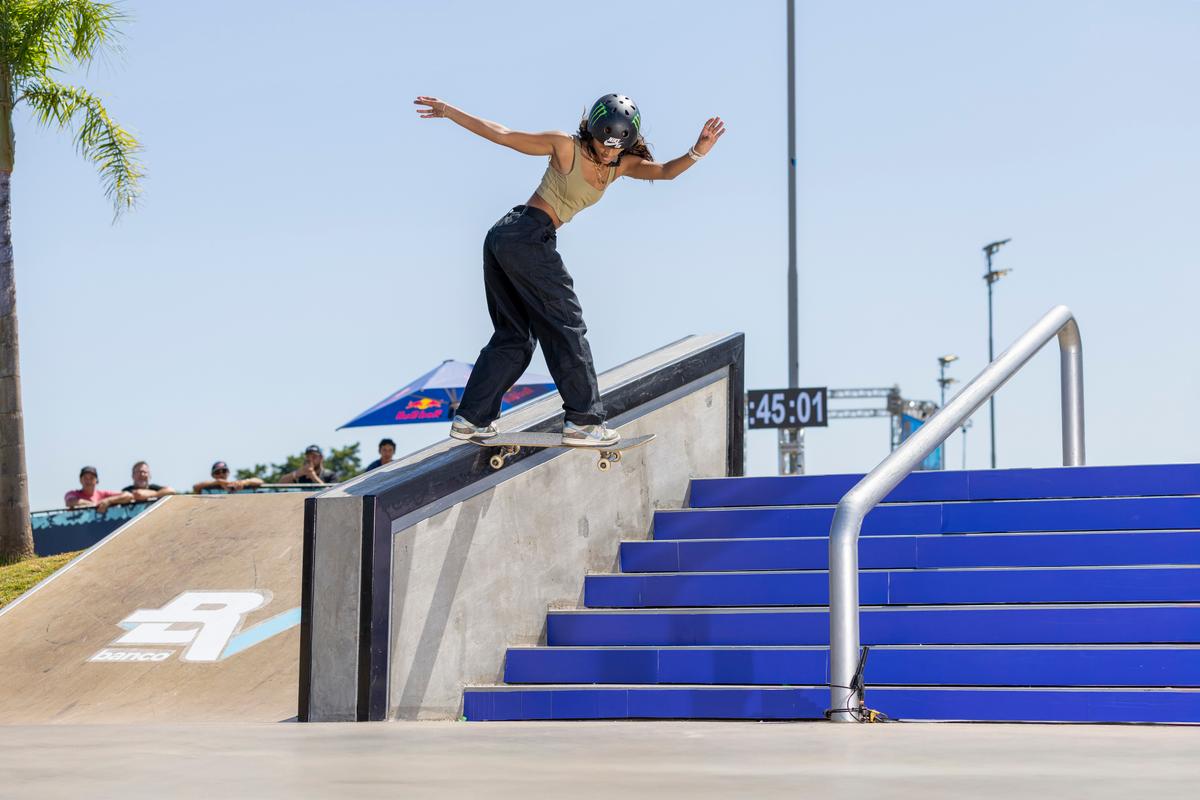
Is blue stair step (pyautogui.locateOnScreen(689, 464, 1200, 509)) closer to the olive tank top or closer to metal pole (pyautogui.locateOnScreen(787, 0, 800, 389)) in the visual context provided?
the olive tank top

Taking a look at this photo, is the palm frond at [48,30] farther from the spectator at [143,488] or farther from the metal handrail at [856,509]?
the metal handrail at [856,509]

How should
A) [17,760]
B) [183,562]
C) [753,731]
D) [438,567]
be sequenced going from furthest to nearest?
[183,562] < [438,567] < [753,731] < [17,760]

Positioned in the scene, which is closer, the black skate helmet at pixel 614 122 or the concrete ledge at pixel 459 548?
the concrete ledge at pixel 459 548

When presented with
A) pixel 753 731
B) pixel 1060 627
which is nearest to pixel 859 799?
pixel 753 731

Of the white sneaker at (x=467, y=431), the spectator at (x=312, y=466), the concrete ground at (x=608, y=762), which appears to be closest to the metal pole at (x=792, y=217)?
the spectator at (x=312, y=466)

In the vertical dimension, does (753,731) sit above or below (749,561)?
below

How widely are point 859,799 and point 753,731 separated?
1.81 meters

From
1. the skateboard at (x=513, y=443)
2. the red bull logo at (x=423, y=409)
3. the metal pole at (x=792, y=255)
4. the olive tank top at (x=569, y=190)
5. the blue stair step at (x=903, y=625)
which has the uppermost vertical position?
the metal pole at (x=792, y=255)

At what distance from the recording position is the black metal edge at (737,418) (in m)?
9.18

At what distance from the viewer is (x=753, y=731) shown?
15.4 ft

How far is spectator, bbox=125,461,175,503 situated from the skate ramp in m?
4.64

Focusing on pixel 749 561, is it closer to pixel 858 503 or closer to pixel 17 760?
pixel 858 503

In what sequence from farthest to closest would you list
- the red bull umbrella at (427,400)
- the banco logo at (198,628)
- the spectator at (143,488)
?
the red bull umbrella at (427,400) < the spectator at (143,488) < the banco logo at (198,628)

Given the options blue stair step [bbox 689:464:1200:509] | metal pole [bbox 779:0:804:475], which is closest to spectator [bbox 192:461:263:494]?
blue stair step [bbox 689:464:1200:509]
